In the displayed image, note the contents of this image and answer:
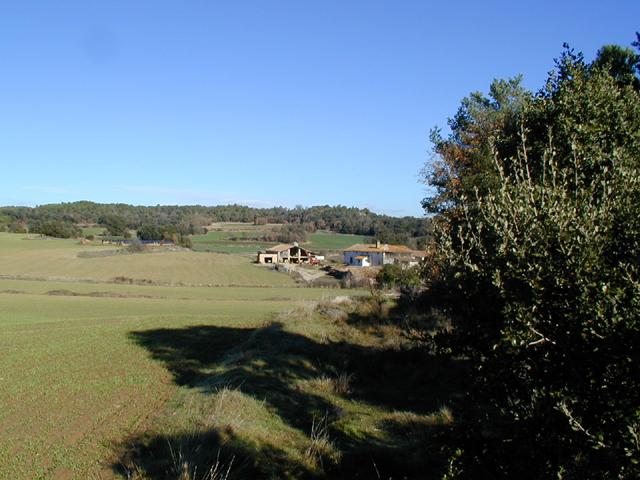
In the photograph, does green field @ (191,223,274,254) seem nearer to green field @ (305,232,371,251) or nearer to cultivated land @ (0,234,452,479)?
green field @ (305,232,371,251)

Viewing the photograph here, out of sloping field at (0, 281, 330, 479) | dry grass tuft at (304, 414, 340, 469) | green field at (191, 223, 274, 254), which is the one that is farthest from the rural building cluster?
dry grass tuft at (304, 414, 340, 469)

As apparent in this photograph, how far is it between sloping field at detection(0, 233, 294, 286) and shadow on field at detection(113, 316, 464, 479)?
177ft

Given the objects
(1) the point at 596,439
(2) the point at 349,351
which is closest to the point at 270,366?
(2) the point at 349,351

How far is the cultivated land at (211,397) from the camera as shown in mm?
11062

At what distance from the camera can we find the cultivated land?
36.3 feet

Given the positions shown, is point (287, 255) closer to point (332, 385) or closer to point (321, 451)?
point (332, 385)

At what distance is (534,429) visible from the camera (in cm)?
537

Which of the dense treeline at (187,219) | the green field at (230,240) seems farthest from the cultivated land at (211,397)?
the dense treeline at (187,219)

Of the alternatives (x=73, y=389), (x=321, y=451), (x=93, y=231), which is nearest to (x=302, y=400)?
(x=321, y=451)

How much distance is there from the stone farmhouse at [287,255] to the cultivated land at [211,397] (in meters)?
70.4

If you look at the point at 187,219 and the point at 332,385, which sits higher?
the point at 187,219

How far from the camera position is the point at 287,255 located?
114m

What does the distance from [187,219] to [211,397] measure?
163098 mm

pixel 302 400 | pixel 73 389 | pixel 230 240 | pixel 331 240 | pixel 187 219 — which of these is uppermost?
pixel 187 219
